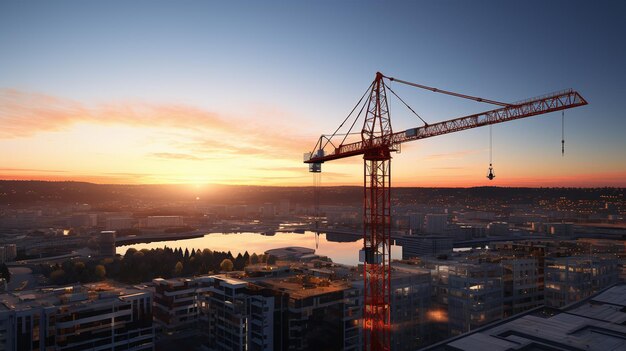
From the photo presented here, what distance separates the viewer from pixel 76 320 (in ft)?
65.2

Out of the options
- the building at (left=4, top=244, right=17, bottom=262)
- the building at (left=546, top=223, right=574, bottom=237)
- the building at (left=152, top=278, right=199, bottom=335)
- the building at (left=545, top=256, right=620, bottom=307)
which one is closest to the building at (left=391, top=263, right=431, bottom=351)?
the building at (left=545, top=256, right=620, bottom=307)

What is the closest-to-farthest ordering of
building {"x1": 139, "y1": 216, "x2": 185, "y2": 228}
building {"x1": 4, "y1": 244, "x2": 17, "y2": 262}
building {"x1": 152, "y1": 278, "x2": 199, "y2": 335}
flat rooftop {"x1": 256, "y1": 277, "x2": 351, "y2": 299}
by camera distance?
flat rooftop {"x1": 256, "y1": 277, "x2": 351, "y2": 299}, building {"x1": 152, "y1": 278, "x2": 199, "y2": 335}, building {"x1": 4, "y1": 244, "x2": 17, "y2": 262}, building {"x1": 139, "y1": 216, "x2": 185, "y2": 228}

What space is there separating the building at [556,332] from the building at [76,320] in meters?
Answer: 14.9

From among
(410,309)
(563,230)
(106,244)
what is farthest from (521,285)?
(563,230)

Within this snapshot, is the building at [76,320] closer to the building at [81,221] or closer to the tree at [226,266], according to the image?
the tree at [226,266]

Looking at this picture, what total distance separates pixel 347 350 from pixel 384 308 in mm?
3280

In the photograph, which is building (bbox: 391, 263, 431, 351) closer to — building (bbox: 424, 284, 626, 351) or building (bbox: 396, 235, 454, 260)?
building (bbox: 424, 284, 626, 351)

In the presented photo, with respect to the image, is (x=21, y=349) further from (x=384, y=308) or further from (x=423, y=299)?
(x=423, y=299)

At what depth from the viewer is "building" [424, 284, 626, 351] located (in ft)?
45.6

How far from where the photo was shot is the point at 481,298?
80.0ft

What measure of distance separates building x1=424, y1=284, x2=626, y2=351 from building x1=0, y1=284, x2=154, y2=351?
Answer: 48.7 ft

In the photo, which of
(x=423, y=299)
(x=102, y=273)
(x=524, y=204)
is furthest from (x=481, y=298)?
(x=524, y=204)

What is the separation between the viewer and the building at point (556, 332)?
13.9m

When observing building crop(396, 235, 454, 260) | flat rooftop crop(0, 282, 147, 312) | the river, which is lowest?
the river
